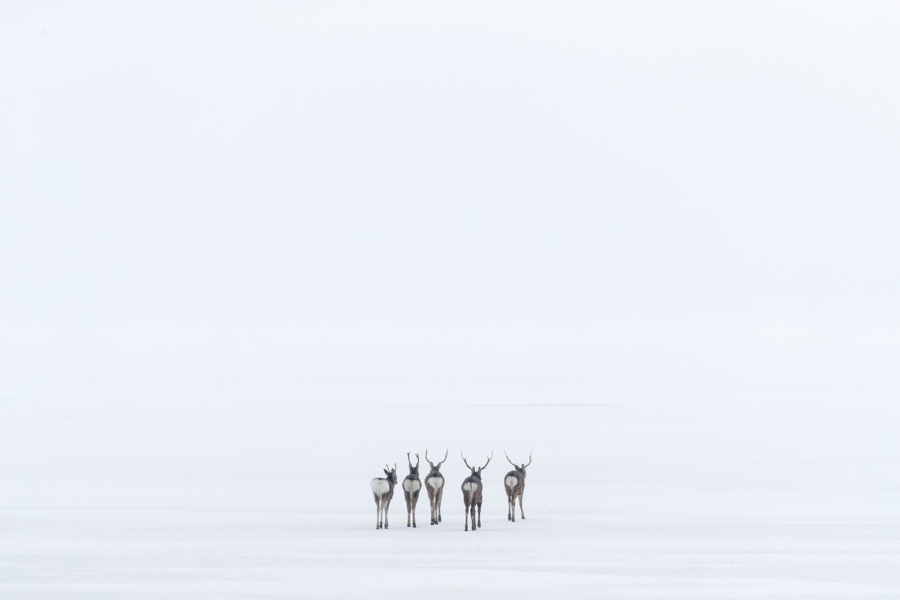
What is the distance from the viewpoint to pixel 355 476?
19.2 metres

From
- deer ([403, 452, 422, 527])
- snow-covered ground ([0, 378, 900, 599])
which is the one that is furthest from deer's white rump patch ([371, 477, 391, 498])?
snow-covered ground ([0, 378, 900, 599])

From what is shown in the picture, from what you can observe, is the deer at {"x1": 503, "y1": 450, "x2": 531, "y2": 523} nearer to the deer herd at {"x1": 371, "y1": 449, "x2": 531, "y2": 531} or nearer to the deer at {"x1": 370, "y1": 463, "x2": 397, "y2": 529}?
the deer herd at {"x1": 371, "y1": 449, "x2": 531, "y2": 531}

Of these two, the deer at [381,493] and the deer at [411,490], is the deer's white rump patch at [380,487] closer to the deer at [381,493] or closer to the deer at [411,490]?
the deer at [381,493]

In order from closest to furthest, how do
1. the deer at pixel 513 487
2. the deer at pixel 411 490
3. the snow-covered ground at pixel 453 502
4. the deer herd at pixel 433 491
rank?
the snow-covered ground at pixel 453 502 < the deer herd at pixel 433 491 < the deer at pixel 411 490 < the deer at pixel 513 487

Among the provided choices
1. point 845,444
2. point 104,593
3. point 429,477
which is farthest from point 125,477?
point 845,444

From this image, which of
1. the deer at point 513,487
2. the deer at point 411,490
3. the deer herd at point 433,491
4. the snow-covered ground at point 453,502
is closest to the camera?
the snow-covered ground at point 453,502

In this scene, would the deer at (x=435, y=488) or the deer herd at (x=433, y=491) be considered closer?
the deer herd at (x=433, y=491)

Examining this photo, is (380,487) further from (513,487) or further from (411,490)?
(513,487)

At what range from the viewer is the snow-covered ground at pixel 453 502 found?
12.3 metres

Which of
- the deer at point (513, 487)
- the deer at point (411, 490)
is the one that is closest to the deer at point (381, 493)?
the deer at point (411, 490)

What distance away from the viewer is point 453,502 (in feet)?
56.5

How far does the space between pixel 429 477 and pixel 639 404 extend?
57.2 feet

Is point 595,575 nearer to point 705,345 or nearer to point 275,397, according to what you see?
point 275,397

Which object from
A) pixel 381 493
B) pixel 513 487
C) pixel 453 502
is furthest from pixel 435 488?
pixel 453 502
